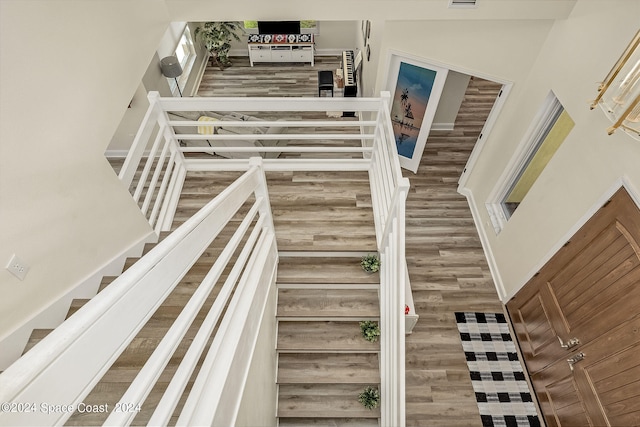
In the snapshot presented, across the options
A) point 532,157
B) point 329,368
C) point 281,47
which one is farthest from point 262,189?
point 281,47

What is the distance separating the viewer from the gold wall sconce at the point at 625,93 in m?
2.21

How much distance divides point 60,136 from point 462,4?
11.5 ft

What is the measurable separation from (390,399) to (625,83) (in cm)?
276

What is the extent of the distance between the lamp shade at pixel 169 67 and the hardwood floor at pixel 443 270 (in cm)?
382

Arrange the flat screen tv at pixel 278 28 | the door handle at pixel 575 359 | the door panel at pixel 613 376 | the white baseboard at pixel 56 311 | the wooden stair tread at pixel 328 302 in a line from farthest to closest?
the flat screen tv at pixel 278 28 < the wooden stair tread at pixel 328 302 < the door handle at pixel 575 359 < the door panel at pixel 613 376 < the white baseboard at pixel 56 311

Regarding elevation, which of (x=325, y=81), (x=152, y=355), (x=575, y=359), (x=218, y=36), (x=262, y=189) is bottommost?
(x=152, y=355)

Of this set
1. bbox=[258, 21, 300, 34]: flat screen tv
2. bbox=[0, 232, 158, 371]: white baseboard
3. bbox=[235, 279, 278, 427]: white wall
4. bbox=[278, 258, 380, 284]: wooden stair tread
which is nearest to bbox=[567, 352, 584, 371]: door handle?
bbox=[278, 258, 380, 284]: wooden stair tread

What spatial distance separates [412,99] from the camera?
4969mm

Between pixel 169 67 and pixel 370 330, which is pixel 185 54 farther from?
pixel 370 330

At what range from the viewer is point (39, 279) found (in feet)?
7.70

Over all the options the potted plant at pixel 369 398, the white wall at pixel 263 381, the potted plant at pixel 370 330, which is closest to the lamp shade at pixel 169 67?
the white wall at pixel 263 381

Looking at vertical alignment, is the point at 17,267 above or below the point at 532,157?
below

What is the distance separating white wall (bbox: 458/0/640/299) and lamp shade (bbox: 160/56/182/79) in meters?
5.32

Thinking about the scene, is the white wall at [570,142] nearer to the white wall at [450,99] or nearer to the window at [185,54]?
the white wall at [450,99]
